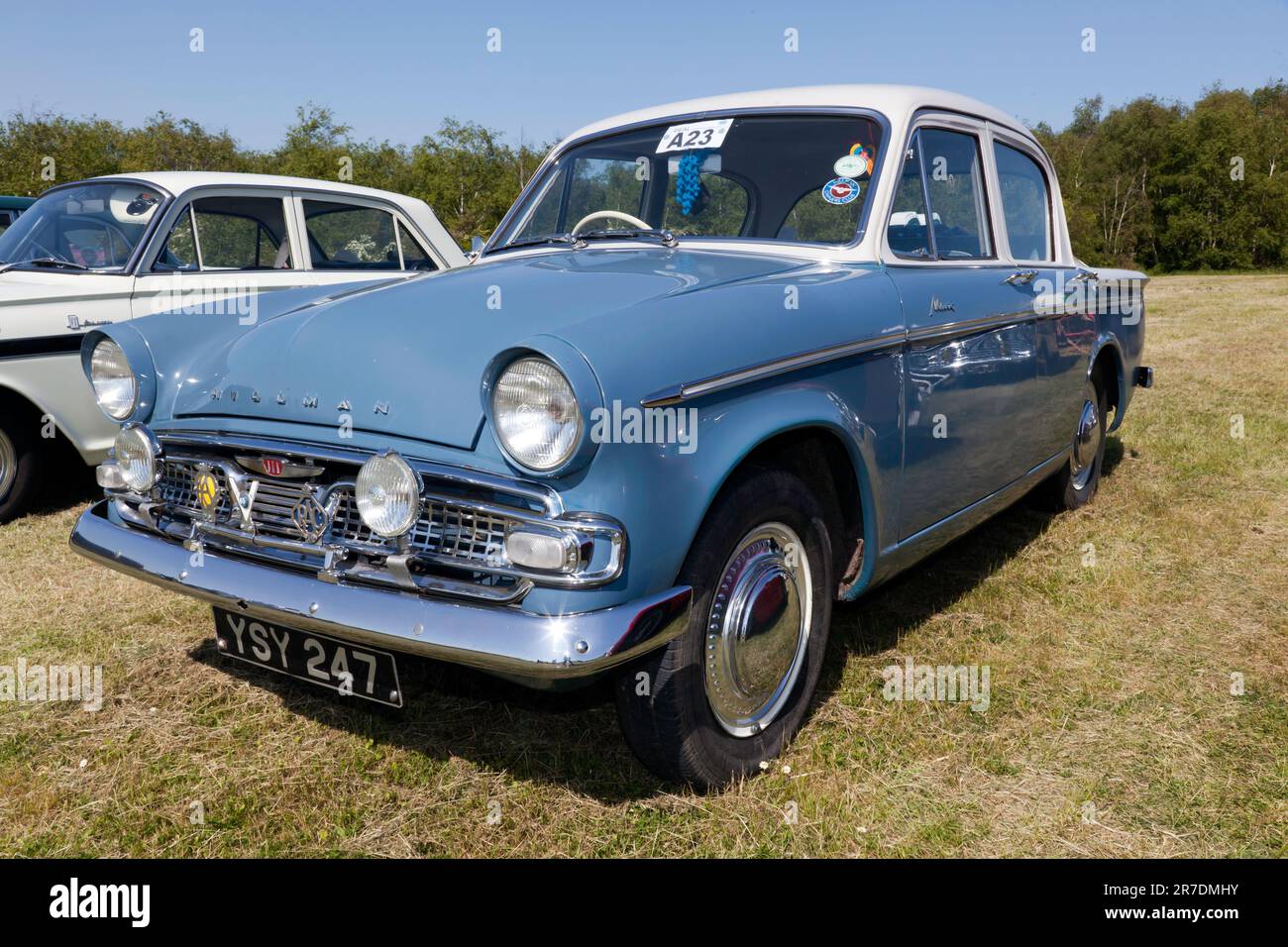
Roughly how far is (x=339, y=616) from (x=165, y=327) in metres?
1.30

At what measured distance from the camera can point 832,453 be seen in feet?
8.52

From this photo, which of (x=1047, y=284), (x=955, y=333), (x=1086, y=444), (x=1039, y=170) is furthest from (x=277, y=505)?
(x=1086, y=444)

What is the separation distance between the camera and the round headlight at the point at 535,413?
6.15ft

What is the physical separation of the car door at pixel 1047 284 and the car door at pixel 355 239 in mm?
3537

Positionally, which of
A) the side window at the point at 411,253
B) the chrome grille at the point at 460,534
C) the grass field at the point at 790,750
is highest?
the side window at the point at 411,253

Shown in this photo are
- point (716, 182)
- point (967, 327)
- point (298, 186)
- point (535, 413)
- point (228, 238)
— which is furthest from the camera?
point (298, 186)

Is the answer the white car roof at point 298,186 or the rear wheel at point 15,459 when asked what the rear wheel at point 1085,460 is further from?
the rear wheel at point 15,459

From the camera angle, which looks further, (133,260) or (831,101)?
(133,260)

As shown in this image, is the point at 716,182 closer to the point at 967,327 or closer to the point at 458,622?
the point at 967,327

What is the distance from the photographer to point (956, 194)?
3309mm

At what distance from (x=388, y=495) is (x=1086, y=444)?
12.4 ft

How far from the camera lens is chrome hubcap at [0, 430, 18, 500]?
4688 mm

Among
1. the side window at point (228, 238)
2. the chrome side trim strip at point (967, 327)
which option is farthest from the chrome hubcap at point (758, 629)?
the side window at point (228, 238)

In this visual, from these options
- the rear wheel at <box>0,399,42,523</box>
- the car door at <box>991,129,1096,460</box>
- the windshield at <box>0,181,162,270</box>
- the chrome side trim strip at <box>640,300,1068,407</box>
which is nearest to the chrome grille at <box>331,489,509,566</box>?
the chrome side trim strip at <box>640,300,1068,407</box>
